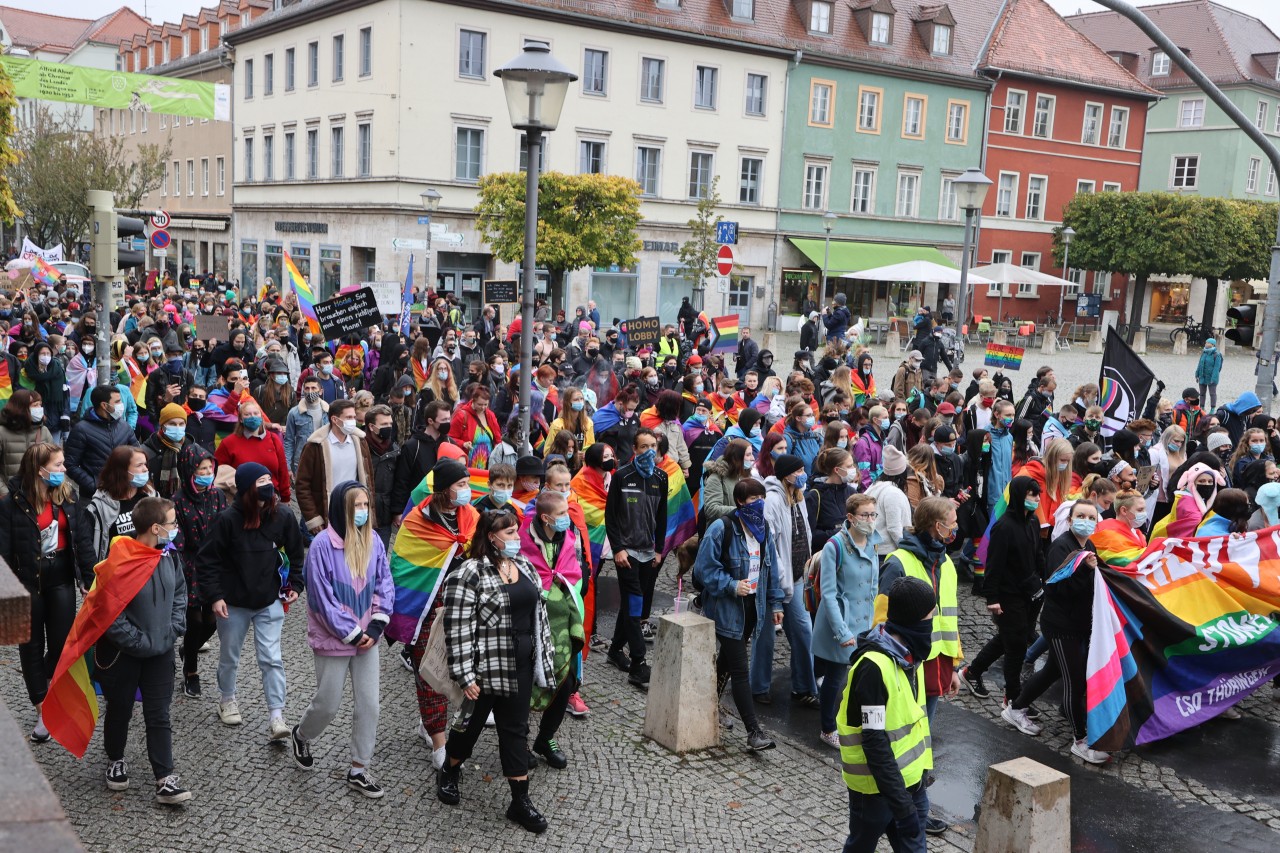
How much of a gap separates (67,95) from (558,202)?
13.5 m

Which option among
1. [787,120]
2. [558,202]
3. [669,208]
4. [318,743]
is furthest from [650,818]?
[787,120]

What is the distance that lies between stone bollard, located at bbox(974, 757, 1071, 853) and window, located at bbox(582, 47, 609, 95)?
125ft

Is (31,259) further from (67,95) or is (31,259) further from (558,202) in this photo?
(558,202)

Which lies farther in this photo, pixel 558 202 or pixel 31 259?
pixel 558 202

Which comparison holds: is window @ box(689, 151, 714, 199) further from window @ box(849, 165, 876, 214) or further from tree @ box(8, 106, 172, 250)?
tree @ box(8, 106, 172, 250)

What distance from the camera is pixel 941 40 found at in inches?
1922

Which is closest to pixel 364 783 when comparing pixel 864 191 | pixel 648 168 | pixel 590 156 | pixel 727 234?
pixel 727 234

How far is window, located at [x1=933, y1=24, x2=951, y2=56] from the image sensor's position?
48625 mm

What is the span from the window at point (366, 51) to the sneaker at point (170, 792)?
3629cm

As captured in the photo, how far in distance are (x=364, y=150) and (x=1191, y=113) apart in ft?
146

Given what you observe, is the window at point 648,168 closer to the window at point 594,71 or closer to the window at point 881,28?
the window at point 594,71

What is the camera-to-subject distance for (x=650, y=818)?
648 centimetres

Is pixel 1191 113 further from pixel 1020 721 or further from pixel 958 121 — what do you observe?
pixel 1020 721

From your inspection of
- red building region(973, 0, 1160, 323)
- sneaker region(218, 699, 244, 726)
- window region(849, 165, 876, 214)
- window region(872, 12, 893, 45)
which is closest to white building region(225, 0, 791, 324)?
window region(849, 165, 876, 214)
